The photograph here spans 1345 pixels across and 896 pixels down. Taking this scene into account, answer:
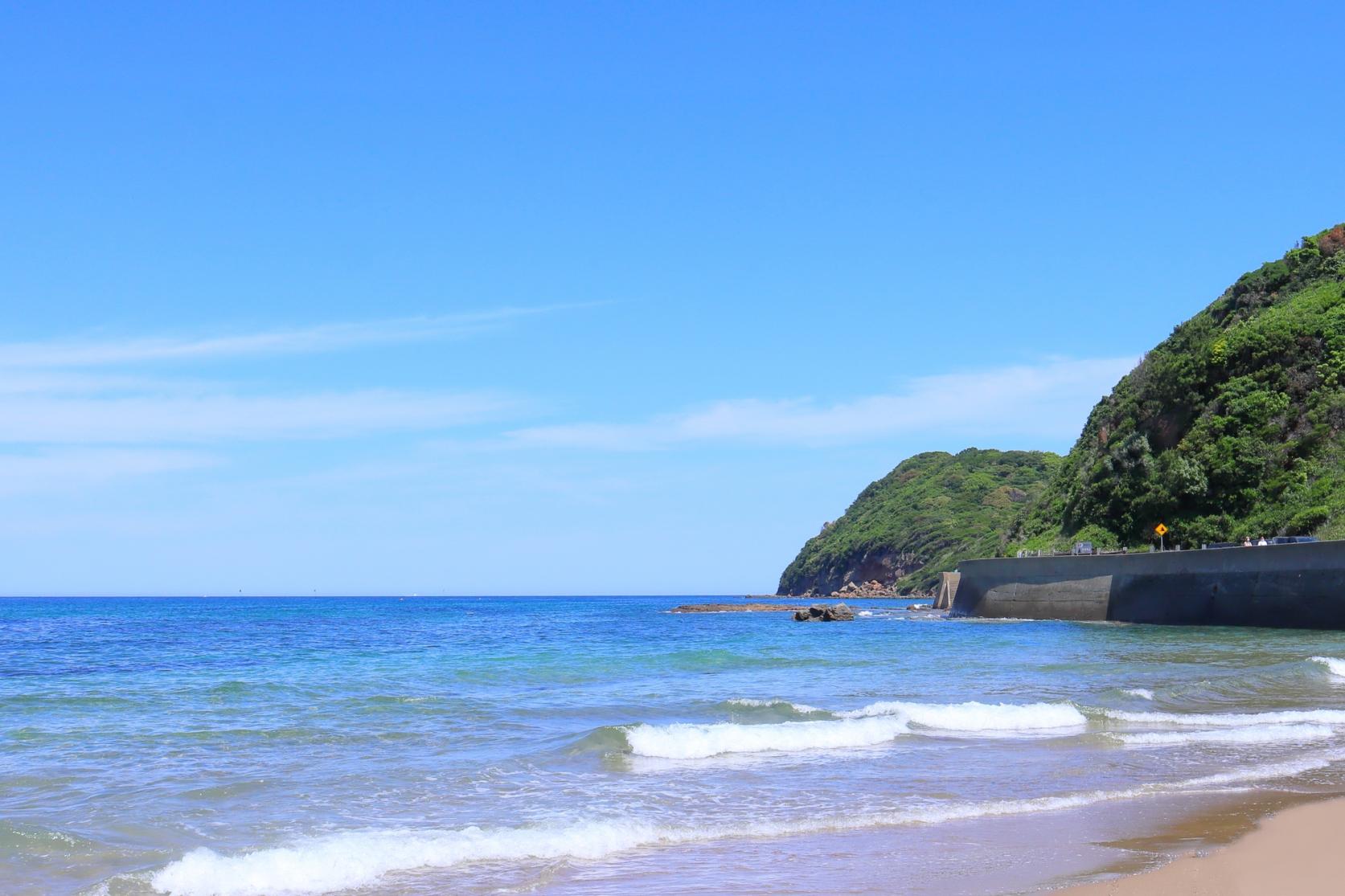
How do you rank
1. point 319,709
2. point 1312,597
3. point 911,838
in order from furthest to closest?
point 1312,597 < point 319,709 < point 911,838

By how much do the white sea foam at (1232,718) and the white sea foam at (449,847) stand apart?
5.13m

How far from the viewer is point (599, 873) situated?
775cm

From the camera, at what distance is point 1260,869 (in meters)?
7.21

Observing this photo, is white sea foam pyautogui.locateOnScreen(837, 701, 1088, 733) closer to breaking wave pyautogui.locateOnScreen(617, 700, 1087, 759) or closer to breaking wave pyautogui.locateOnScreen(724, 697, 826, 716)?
breaking wave pyautogui.locateOnScreen(617, 700, 1087, 759)

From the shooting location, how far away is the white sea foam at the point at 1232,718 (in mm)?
14441

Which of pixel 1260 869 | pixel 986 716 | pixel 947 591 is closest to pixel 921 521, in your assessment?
pixel 947 591

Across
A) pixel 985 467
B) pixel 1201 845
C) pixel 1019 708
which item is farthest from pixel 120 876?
pixel 985 467

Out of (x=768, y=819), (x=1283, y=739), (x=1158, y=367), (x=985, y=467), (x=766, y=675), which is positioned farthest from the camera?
(x=985, y=467)

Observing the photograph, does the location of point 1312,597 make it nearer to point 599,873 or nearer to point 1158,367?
point 1158,367

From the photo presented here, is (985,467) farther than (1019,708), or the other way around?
(985,467)

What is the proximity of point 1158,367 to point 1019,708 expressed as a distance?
40.1m

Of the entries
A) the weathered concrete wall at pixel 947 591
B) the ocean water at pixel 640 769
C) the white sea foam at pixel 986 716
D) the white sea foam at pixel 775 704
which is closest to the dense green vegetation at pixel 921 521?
the weathered concrete wall at pixel 947 591

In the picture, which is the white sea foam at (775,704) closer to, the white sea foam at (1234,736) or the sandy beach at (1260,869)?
the white sea foam at (1234,736)

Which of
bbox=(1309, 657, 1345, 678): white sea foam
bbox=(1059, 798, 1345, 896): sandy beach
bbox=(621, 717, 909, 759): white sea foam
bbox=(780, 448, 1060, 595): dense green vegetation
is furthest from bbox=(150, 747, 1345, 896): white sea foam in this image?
bbox=(780, 448, 1060, 595): dense green vegetation
